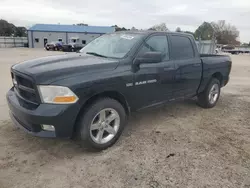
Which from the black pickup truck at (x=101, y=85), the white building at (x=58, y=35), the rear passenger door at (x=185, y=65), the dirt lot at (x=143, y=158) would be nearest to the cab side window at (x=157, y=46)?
the black pickup truck at (x=101, y=85)

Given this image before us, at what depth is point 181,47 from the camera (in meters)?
5.11

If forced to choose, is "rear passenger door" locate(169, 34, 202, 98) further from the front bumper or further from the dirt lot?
the front bumper

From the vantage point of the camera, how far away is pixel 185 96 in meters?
5.25

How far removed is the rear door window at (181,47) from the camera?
16.1 feet

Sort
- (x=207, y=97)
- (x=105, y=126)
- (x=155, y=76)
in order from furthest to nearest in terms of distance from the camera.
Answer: (x=207, y=97), (x=155, y=76), (x=105, y=126)

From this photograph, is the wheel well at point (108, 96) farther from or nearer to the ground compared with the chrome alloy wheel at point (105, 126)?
farther from the ground

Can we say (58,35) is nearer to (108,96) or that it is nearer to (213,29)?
(213,29)

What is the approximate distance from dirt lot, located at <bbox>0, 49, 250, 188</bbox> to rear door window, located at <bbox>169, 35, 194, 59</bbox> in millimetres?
1370

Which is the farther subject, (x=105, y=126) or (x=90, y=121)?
(x=105, y=126)

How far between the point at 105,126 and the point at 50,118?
89 cm

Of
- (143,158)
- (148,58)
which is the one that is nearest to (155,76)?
(148,58)

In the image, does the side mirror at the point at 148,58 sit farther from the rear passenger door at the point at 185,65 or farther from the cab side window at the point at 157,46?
the rear passenger door at the point at 185,65

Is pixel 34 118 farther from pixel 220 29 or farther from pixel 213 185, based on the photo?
pixel 220 29

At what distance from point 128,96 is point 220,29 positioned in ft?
292
